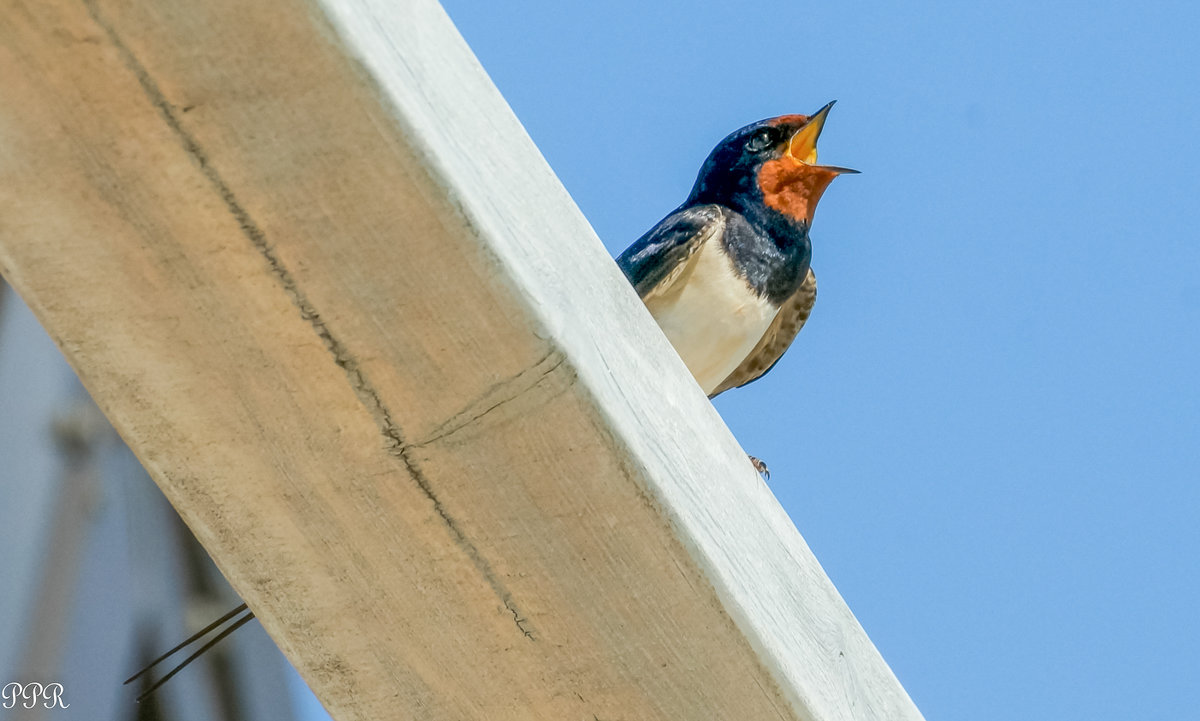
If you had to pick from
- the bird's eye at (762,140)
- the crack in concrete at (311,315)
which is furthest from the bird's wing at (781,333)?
the crack in concrete at (311,315)

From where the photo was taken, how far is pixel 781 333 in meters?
3.82

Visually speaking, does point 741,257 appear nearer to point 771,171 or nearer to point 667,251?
point 667,251

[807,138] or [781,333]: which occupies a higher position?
[807,138]

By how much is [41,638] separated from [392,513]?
4.58ft

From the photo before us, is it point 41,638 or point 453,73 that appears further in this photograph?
point 41,638

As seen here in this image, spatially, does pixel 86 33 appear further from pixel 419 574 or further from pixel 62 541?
pixel 62 541

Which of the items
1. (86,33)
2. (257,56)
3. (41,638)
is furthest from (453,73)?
(41,638)

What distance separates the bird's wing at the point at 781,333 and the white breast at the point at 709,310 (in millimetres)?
395

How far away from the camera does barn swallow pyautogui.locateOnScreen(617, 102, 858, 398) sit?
3307mm

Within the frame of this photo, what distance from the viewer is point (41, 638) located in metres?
2.57

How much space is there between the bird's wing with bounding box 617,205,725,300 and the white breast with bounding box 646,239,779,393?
0.03 m

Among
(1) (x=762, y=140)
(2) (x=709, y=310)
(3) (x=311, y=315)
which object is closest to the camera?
(3) (x=311, y=315)

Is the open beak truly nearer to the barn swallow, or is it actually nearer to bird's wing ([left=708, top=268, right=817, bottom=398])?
the barn swallow

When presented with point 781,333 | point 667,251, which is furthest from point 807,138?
point 667,251
